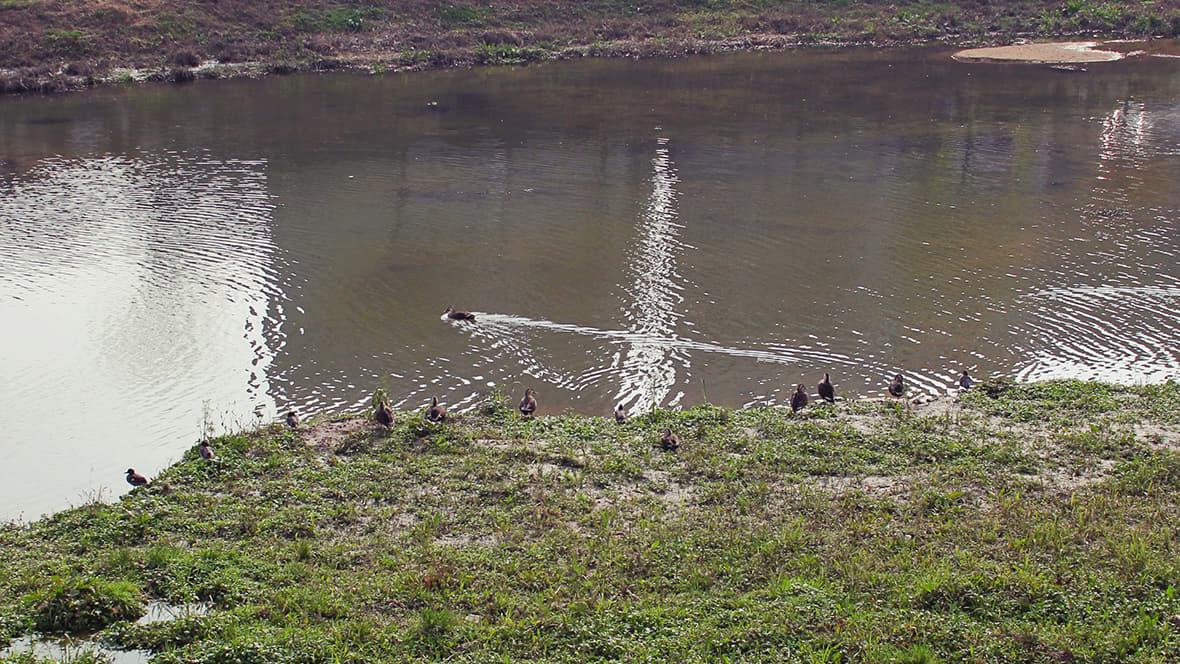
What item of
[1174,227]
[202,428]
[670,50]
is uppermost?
[670,50]

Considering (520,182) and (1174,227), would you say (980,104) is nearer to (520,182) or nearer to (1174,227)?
(1174,227)

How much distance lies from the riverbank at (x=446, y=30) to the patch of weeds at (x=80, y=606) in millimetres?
42383

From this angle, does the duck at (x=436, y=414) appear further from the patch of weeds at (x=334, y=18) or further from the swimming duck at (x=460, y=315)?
the patch of weeds at (x=334, y=18)

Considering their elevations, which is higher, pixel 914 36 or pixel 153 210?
pixel 914 36

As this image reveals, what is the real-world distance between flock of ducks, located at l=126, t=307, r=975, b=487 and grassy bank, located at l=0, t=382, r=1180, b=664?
0.18 meters

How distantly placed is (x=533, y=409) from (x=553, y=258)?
8202mm

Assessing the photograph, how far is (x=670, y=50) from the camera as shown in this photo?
55.8 metres

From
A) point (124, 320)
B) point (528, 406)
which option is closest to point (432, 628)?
point (528, 406)

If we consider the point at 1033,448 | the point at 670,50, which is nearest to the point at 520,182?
the point at 1033,448

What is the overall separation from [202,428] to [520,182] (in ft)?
49.8

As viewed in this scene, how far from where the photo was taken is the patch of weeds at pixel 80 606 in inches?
337

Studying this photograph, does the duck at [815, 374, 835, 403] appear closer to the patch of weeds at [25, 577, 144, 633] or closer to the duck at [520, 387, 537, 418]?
the duck at [520, 387, 537, 418]

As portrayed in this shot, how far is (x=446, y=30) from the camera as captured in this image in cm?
5675

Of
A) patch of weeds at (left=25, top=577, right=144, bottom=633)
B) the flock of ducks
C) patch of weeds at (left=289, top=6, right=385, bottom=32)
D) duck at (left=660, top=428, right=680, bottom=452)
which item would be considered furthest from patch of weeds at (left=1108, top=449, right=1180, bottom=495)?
patch of weeds at (left=289, top=6, right=385, bottom=32)
